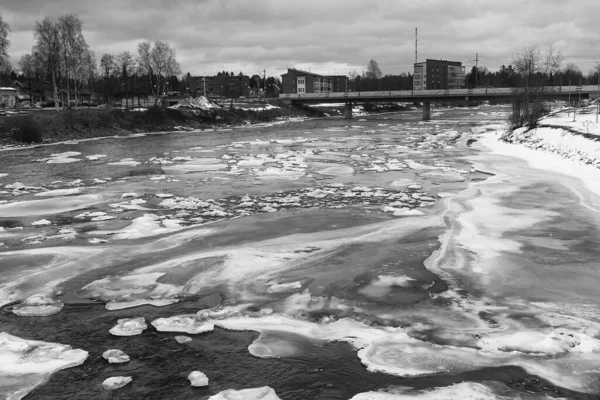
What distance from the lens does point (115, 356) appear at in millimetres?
6457

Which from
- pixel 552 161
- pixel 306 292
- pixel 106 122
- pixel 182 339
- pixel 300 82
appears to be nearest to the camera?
pixel 182 339

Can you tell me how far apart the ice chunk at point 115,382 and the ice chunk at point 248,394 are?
101cm

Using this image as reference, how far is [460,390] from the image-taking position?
223 inches

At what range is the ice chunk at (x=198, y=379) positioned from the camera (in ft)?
19.2

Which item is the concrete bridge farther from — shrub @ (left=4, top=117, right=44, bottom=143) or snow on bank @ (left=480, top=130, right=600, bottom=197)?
shrub @ (left=4, top=117, right=44, bottom=143)

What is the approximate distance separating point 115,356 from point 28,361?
99cm

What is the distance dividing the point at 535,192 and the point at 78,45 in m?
57.9

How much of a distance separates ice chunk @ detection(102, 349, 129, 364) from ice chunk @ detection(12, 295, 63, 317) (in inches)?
72.1

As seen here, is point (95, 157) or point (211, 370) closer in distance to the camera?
point (211, 370)

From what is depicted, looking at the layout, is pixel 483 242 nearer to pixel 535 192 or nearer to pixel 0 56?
pixel 535 192

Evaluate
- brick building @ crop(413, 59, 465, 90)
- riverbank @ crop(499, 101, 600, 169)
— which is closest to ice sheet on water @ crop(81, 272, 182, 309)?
riverbank @ crop(499, 101, 600, 169)

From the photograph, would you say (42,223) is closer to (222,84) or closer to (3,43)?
(3,43)

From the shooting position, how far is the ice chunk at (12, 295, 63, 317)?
785cm

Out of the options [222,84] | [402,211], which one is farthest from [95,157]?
[222,84]
